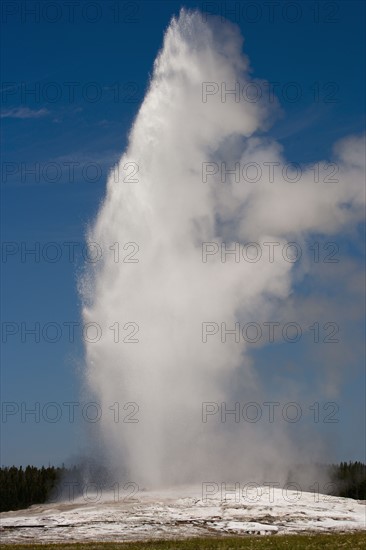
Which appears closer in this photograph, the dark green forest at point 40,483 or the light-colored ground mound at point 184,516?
the light-colored ground mound at point 184,516

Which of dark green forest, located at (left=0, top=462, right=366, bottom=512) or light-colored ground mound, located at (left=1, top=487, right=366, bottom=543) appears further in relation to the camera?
dark green forest, located at (left=0, top=462, right=366, bottom=512)

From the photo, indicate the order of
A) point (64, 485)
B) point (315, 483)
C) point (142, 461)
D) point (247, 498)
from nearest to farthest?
point (247, 498)
point (142, 461)
point (64, 485)
point (315, 483)

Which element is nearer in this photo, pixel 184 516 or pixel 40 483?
pixel 184 516

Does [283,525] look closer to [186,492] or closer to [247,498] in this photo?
[247,498]

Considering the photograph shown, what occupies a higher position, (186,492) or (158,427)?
(158,427)

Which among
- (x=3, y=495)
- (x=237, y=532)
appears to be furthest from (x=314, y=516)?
(x=3, y=495)

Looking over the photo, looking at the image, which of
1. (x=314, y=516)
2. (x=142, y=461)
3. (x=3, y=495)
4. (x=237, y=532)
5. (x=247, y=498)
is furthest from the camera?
(x=3, y=495)

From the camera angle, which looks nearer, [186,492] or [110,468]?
[186,492]
